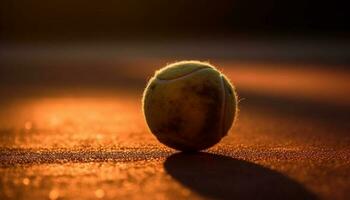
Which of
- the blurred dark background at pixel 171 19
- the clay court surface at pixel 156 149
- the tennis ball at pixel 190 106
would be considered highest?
the tennis ball at pixel 190 106

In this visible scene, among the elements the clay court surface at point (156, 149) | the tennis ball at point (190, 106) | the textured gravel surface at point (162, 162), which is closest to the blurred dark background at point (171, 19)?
the clay court surface at point (156, 149)

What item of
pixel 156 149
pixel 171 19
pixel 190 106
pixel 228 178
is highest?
pixel 190 106

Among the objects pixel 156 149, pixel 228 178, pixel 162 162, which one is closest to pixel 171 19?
pixel 156 149

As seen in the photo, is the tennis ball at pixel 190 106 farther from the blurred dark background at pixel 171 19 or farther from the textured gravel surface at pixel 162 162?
the blurred dark background at pixel 171 19

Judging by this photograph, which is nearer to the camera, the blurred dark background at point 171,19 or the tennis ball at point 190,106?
the tennis ball at point 190,106

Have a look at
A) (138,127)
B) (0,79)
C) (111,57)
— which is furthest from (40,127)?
(111,57)

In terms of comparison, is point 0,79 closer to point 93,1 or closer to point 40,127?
point 40,127

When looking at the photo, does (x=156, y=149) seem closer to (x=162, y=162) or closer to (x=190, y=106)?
(x=162, y=162)

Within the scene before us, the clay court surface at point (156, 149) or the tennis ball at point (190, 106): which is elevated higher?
the tennis ball at point (190, 106)
